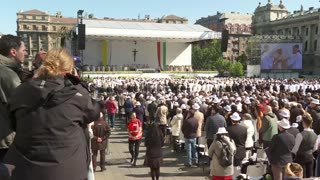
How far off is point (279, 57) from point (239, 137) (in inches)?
2172

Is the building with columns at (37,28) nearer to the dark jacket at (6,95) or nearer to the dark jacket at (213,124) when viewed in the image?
the dark jacket at (213,124)

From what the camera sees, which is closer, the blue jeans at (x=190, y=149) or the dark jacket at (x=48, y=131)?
the dark jacket at (x=48, y=131)

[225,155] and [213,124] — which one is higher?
[213,124]

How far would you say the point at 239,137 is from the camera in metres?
8.82

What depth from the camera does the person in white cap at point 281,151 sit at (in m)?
7.48

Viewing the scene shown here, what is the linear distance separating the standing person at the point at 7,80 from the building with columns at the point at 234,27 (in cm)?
10821

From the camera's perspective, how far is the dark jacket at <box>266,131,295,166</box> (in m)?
7.48

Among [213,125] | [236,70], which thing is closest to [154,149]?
[213,125]

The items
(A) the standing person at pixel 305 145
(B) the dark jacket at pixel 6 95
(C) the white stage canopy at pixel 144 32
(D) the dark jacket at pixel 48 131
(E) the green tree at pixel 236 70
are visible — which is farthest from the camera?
(E) the green tree at pixel 236 70

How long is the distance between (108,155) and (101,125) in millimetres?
3218

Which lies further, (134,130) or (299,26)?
(299,26)

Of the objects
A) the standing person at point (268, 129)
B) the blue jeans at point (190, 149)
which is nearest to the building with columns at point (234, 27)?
the blue jeans at point (190, 149)

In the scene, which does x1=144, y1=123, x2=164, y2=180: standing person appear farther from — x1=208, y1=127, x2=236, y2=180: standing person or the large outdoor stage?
the large outdoor stage

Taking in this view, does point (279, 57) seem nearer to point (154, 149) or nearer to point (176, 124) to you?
point (176, 124)
